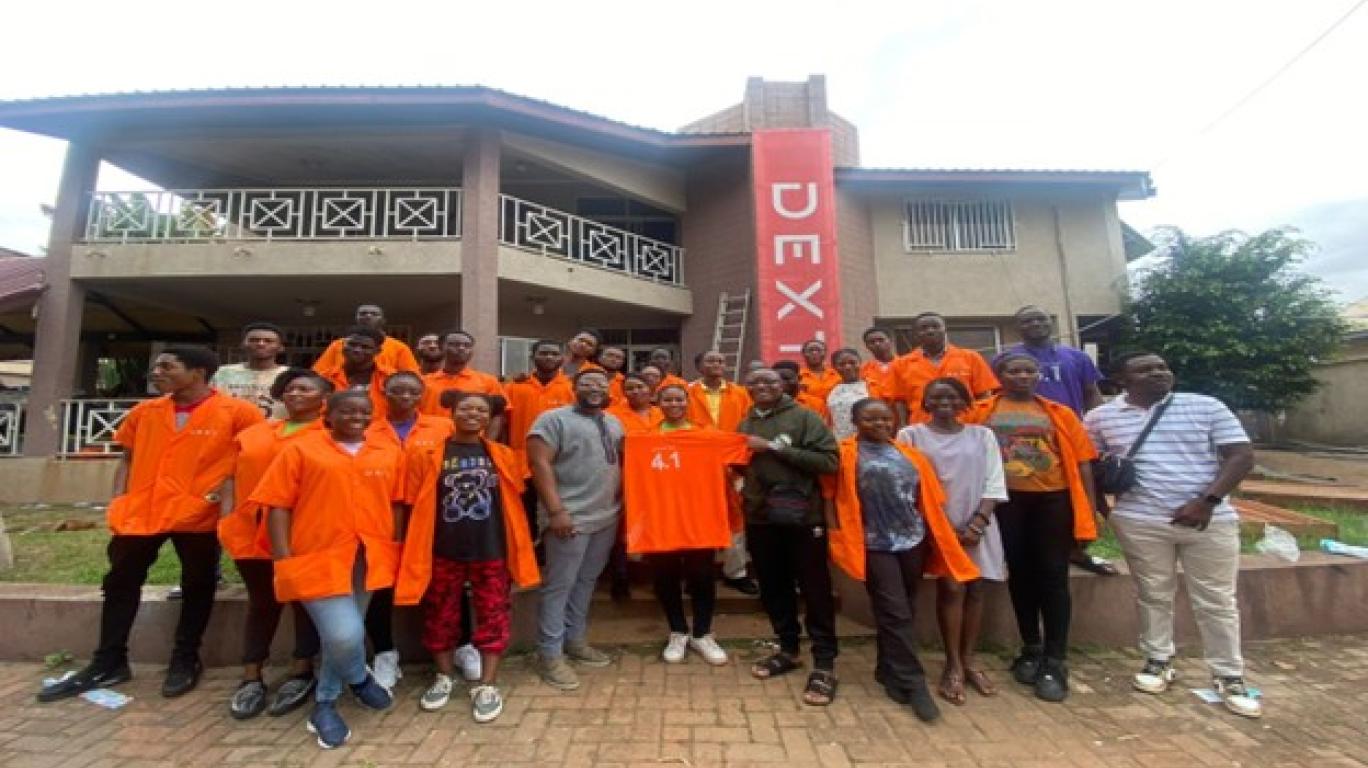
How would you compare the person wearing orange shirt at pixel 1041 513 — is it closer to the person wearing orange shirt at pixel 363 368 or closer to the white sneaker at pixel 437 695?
the white sneaker at pixel 437 695

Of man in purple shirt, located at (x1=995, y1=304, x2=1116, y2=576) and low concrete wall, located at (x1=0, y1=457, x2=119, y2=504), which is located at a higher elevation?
man in purple shirt, located at (x1=995, y1=304, x2=1116, y2=576)

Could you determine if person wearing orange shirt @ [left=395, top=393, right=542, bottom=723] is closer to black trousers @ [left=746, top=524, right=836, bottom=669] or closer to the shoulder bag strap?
black trousers @ [left=746, top=524, right=836, bottom=669]

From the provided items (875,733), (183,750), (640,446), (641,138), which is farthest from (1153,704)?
(641,138)

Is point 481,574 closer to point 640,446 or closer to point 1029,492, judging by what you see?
point 640,446

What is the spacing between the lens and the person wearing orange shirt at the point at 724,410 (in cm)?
429

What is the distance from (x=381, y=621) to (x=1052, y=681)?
11.7ft

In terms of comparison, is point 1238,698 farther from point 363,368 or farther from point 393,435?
point 363,368

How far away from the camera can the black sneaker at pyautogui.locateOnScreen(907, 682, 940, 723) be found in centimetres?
290

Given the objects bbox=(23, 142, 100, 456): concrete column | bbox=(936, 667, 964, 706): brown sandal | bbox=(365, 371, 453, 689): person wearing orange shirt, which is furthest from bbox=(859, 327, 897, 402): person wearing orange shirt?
bbox=(23, 142, 100, 456): concrete column

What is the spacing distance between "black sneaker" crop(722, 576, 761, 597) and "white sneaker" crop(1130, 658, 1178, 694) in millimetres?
2192

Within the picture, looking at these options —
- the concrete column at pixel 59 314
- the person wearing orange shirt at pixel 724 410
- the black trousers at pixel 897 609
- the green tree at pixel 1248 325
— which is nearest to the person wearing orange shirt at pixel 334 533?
the person wearing orange shirt at pixel 724 410

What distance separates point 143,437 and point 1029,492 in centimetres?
469

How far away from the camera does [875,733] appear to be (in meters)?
2.81


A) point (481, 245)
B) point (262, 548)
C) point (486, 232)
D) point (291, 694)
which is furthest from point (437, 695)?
point (486, 232)
